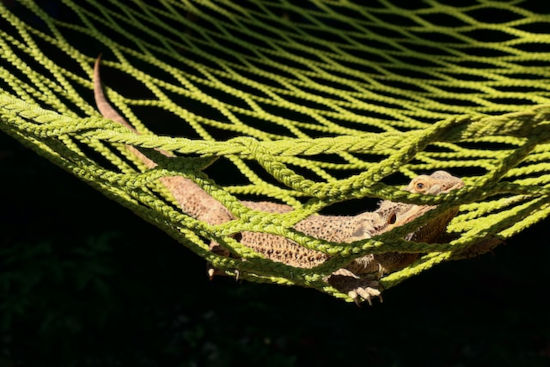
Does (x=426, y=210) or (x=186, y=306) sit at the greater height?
(x=426, y=210)

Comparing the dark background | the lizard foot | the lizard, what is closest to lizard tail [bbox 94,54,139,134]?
the lizard

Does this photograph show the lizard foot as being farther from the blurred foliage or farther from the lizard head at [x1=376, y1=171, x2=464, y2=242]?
the blurred foliage

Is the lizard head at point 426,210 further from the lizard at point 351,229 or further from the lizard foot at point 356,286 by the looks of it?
the lizard foot at point 356,286

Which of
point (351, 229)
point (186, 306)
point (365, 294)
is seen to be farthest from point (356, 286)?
point (186, 306)

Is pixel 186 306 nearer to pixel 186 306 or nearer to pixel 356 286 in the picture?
pixel 186 306

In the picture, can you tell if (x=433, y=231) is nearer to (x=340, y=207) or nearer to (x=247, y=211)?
(x=247, y=211)

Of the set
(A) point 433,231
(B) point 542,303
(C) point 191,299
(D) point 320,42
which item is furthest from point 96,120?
(B) point 542,303

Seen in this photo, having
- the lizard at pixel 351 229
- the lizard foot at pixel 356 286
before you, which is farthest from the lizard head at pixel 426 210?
the lizard foot at pixel 356 286
